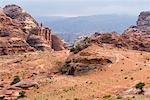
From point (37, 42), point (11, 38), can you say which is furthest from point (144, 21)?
point (11, 38)

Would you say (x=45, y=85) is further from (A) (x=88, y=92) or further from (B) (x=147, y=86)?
(B) (x=147, y=86)

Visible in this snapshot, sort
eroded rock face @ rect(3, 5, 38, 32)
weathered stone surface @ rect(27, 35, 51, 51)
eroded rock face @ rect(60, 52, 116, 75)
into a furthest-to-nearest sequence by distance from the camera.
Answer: eroded rock face @ rect(3, 5, 38, 32) < weathered stone surface @ rect(27, 35, 51, 51) < eroded rock face @ rect(60, 52, 116, 75)

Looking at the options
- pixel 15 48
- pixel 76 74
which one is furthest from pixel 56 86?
pixel 15 48

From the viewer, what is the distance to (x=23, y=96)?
204 ft

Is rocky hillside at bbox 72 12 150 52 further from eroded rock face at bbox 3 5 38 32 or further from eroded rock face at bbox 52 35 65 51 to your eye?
eroded rock face at bbox 52 35 65 51

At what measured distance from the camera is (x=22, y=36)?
423 ft

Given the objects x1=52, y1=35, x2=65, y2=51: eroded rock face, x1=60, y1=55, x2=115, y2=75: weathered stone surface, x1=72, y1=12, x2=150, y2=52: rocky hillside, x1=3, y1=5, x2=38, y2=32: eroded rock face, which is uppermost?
x1=3, y1=5, x2=38, y2=32: eroded rock face

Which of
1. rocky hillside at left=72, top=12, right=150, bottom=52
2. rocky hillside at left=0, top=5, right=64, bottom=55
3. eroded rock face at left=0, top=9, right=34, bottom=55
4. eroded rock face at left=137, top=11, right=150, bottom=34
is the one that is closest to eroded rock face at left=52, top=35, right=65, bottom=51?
rocky hillside at left=0, top=5, right=64, bottom=55

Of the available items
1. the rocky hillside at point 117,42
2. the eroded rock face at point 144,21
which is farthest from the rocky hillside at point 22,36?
the eroded rock face at point 144,21

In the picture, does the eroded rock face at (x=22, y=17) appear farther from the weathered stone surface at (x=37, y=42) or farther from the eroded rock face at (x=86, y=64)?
the eroded rock face at (x=86, y=64)

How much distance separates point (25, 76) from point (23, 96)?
16.1 meters

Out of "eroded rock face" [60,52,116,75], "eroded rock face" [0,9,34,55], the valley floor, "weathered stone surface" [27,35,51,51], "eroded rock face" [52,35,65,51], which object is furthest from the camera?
"eroded rock face" [52,35,65,51]

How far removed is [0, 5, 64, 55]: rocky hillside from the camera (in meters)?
120

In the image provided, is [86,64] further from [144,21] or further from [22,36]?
[144,21]
